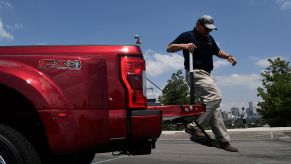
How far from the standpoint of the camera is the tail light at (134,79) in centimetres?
419

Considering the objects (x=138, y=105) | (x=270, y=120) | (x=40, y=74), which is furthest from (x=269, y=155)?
(x=270, y=120)

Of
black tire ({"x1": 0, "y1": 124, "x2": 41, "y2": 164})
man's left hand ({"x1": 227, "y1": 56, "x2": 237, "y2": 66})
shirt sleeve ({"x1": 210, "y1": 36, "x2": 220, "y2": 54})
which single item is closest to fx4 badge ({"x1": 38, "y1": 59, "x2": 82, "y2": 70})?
black tire ({"x1": 0, "y1": 124, "x2": 41, "y2": 164})

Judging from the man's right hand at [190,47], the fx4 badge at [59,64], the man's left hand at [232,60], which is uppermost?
the man's right hand at [190,47]

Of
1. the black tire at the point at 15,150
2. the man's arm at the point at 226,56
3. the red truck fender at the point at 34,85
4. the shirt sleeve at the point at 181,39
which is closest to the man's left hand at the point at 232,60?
the man's arm at the point at 226,56

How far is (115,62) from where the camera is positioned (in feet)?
13.8

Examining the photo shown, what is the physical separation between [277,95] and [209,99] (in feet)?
124

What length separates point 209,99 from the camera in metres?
5.92

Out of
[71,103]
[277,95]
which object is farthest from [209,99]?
[277,95]

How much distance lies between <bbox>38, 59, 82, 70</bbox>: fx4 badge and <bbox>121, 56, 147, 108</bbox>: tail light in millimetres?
433

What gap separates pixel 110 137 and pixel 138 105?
15.3 inches

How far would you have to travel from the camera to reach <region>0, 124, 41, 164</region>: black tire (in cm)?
386

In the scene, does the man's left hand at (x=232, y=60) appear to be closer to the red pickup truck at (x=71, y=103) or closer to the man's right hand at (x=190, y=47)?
the man's right hand at (x=190, y=47)

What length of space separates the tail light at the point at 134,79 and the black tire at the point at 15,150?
3.12 ft

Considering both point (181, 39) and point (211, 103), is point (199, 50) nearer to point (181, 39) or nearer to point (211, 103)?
point (181, 39)
